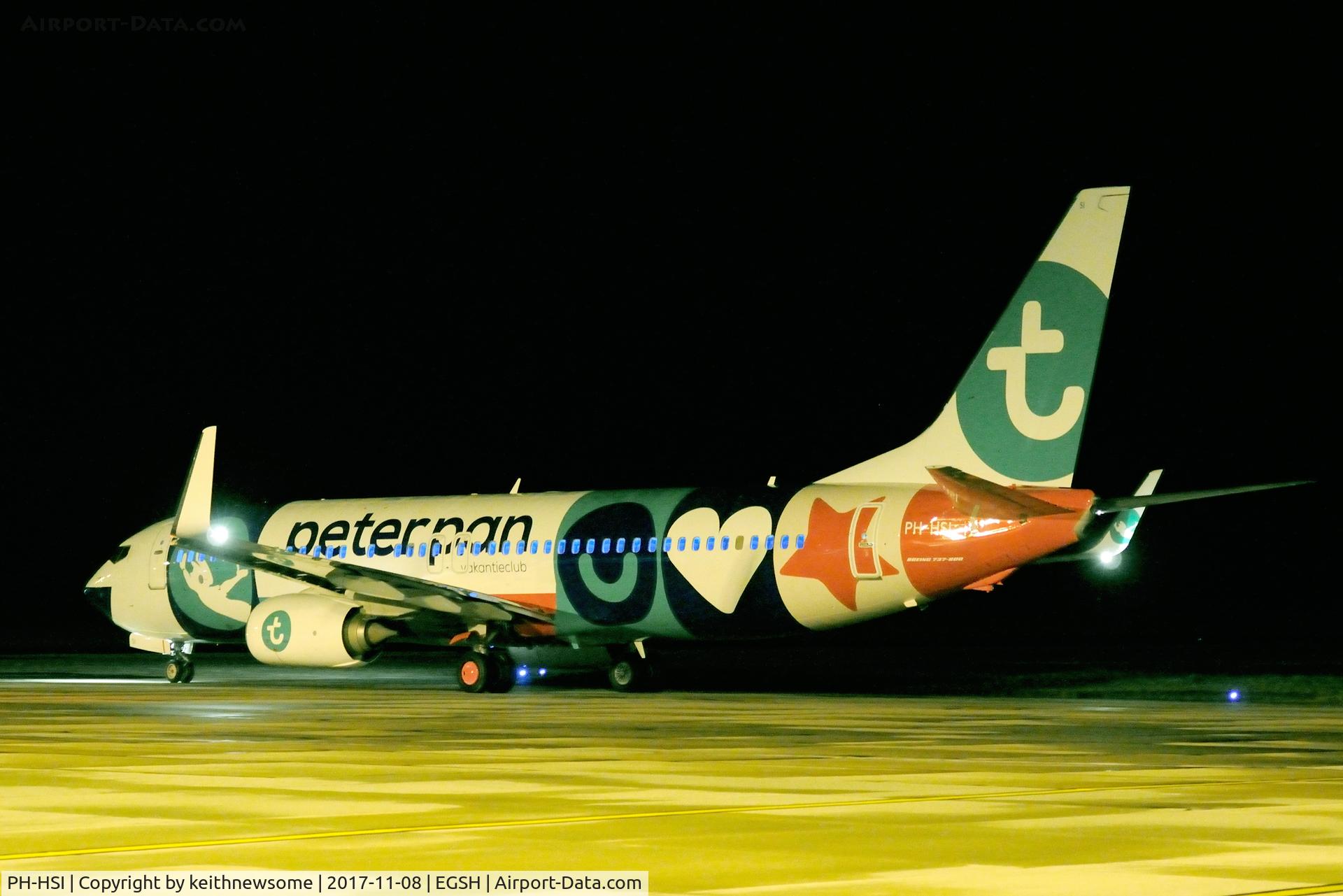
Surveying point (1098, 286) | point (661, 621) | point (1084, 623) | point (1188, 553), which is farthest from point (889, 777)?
point (1188, 553)

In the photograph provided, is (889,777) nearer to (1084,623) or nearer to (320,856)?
(320,856)

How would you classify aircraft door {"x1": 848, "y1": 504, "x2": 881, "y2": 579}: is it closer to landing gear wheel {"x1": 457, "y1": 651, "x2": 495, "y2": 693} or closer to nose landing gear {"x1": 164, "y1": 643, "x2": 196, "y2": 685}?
landing gear wheel {"x1": 457, "y1": 651, "x2": 495, "y2": 693}

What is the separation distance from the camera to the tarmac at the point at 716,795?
37.0 feet

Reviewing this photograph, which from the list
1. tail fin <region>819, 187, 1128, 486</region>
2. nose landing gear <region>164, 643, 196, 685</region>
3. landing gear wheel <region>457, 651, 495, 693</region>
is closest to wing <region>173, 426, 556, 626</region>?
landing gear wheel <region>457, 651, 495, 693</region>

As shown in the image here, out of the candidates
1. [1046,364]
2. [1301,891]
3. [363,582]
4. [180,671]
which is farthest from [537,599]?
[1301,891]

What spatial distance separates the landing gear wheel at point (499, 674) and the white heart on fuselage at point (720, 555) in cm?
360

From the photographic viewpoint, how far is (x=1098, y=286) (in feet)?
104

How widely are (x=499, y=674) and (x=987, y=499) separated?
9.93m

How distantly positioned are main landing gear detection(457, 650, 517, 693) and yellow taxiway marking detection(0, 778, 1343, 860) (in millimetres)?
20625

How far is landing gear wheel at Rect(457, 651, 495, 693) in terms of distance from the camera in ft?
118

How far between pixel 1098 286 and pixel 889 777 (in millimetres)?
16231

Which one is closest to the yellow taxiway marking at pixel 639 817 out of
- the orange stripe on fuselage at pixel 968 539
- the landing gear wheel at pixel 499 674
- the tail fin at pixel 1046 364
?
the orange stripe on fuselage at pixel 968 539

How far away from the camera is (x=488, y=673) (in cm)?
3588

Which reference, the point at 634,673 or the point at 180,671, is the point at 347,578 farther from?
the point at 180,671
